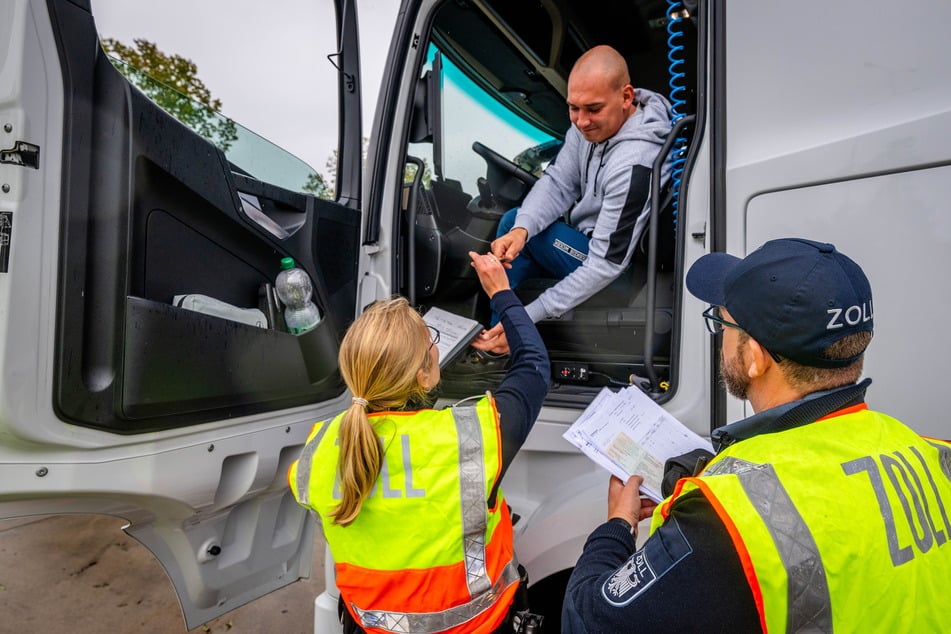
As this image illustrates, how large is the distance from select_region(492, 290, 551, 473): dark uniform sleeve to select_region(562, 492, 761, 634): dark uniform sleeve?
0.42 metres

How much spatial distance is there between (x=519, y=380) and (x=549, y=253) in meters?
0.92

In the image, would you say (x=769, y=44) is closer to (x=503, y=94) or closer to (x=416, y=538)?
(x=416, y=538)

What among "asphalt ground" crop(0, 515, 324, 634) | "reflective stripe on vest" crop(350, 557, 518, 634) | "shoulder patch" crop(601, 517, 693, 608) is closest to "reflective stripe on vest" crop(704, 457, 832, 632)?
"shoulder patch" crop(601, 517, 693, 608)

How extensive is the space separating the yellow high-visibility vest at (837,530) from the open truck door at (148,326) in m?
1.17

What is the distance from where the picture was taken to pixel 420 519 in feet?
3.79

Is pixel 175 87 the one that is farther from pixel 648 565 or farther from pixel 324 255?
pixel 648 565

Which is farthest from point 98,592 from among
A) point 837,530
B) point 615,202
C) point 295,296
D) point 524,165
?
point 837,530

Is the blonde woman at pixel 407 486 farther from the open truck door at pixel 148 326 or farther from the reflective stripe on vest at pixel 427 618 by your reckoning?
the open truck door at pixel 148 326

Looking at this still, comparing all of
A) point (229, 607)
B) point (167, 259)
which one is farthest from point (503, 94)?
point (229, 607)

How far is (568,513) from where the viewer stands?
148 cm

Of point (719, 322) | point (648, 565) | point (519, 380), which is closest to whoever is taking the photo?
point (648, 565)

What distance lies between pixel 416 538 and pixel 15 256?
3.09 ft

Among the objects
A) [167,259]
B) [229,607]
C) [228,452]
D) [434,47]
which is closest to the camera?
[167,259]

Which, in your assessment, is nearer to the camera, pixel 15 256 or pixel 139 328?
pixel 15 256
